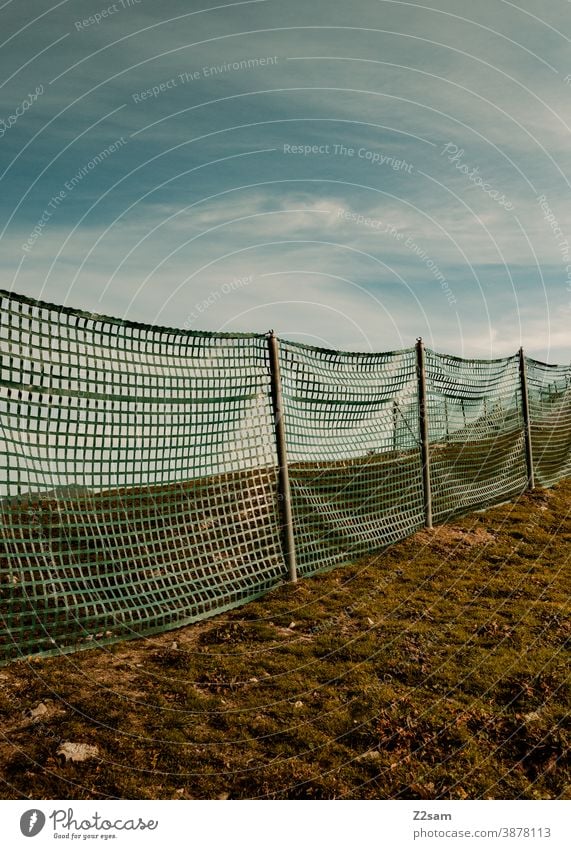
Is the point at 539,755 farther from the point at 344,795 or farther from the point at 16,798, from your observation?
the point at 16,798

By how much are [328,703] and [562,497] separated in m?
9.50

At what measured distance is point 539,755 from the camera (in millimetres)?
4398

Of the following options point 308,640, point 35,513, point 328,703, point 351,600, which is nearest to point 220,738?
point 328,703

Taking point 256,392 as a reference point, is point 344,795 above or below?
below

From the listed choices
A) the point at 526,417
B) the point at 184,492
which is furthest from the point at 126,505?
the point at 526,417

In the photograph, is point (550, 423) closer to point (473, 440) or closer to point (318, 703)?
point (473, 440)

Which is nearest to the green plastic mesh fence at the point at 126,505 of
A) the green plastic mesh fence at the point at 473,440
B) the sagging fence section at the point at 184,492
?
the sagging fence section at the point at 184,492

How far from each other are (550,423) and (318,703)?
38.8 ft

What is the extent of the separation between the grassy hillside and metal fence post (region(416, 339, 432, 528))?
269cm

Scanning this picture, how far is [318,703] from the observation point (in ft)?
16.3

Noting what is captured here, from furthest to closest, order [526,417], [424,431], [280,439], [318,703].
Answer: [526,417], [424,431], [280,439], [318,703]

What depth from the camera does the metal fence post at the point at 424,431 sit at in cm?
1030

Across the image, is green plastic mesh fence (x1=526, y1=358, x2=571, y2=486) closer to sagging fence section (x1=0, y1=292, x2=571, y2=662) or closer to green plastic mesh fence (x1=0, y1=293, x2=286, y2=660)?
sagging fence section (x1=0, y1=292, x2=571, y2=662)

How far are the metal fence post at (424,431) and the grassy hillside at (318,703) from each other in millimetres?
2691
